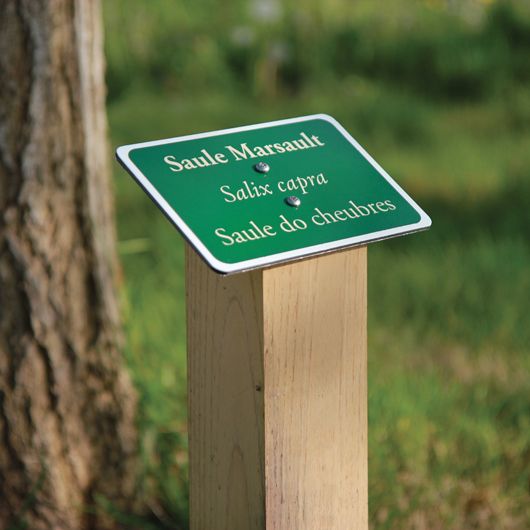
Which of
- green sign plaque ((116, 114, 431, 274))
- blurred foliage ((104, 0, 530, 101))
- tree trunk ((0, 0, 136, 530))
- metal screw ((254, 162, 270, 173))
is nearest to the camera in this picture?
green sign plaque ((116, 114, 431, 274))

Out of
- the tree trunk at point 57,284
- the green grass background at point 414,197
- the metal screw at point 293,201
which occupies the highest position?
the metal screw at point 293,201

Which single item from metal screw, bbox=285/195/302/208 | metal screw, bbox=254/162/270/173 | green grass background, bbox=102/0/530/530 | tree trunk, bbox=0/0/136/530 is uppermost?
metal screw, bbox=254/162/270/173

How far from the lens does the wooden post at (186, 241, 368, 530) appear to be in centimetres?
107

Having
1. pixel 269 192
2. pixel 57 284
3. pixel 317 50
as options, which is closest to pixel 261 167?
pixel 269 192

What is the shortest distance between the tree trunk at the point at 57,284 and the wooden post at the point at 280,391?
2.05 feet

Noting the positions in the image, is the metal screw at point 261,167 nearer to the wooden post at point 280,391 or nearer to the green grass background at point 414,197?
the wooden post at point 280,391

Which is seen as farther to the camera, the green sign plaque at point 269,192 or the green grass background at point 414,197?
the green grass background at point 414,197

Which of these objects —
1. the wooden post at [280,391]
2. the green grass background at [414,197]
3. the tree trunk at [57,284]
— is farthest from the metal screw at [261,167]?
the green grass background at [414,197]

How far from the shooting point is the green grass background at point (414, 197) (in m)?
1.94

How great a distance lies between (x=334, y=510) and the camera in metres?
1.20

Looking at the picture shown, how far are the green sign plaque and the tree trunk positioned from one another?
619mm

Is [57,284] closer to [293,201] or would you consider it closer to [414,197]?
[293,201]

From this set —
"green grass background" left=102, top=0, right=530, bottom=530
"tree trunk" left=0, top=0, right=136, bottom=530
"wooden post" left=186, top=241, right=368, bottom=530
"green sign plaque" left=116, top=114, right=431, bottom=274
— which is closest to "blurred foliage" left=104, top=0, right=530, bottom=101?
"green grass background" left=102, top=0, right=530, bottom=530

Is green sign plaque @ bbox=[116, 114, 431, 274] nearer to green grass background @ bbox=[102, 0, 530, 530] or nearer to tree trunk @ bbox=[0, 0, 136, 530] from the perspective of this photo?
tree trunk @ bbox=[0, 0, 136, 530]
